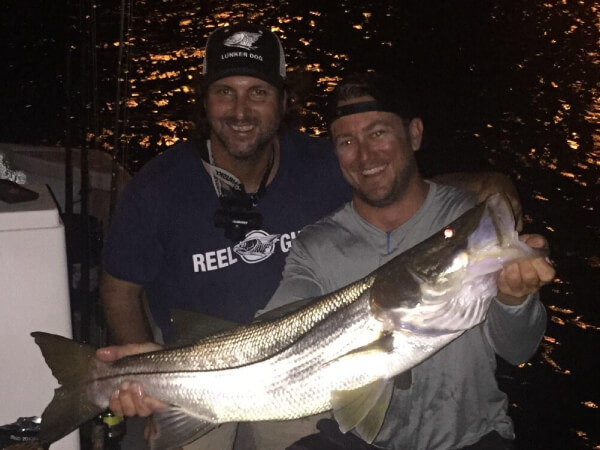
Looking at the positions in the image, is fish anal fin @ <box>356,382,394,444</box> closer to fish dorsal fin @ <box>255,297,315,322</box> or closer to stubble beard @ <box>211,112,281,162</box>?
fish dorsal fin @ <box>255,297,315,322</box>

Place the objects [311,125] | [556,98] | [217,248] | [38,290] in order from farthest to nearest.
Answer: [556,98]
[311,125]
[217,248]
[38,290]

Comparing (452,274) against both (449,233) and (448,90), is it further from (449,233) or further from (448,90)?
(448,90)

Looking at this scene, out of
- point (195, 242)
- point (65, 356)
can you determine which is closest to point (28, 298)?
point (65, 356)

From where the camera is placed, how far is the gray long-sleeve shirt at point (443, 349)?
344 centimetres

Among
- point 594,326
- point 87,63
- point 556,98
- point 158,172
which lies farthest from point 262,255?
point 556,98

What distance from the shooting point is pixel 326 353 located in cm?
331

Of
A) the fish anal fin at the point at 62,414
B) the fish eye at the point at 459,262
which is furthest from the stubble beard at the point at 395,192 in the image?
the fish anal fin at the point at 62,414

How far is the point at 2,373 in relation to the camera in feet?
11.7

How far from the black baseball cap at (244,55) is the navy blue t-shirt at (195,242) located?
56 centimetres

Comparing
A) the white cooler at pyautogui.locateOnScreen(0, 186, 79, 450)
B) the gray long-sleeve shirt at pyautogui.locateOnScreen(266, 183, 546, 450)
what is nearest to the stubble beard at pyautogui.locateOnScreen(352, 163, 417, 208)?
the gray long-sleeve shirt at pyautogui.locateOnScreen(266, 183, 546, 450)

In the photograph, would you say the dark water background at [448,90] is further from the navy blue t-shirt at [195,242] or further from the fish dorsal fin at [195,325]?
the fish dorsal fin at [195,325]

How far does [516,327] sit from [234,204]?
169 centimetres

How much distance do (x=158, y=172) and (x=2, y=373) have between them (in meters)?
1.39

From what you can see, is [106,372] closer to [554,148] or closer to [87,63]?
[87,63]
